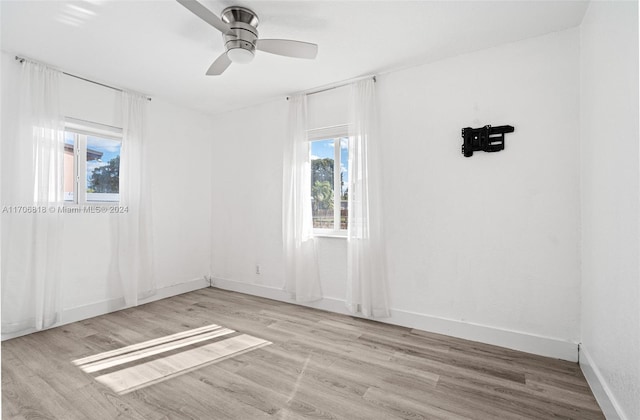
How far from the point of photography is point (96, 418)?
1.89 m

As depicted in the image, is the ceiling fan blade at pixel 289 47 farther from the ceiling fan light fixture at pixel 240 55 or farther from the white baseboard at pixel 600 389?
the white baseboard at pixel 600 389

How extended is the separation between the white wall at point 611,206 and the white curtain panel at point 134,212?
425cm

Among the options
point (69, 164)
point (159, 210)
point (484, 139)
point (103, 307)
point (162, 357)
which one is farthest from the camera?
point (159, 210)

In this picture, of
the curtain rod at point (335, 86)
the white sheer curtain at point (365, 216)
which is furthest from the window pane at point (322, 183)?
A: the curtain rod at point (335, 86)

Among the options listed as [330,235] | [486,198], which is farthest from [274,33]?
[486,198]

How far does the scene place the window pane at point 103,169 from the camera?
3.62 m

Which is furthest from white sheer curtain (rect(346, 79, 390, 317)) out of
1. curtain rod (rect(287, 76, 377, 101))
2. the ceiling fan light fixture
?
the ceiling fan light fixture

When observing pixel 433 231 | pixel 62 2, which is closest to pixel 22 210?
pixel 62 2

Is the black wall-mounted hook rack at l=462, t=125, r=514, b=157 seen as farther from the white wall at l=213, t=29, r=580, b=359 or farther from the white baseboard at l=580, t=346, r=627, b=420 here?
the white baseboard at l=580, t=346, r=627, b=420

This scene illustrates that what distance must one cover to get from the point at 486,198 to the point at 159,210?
3.79m

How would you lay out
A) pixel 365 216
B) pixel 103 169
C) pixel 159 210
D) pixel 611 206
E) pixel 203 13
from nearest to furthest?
pixel 611 206 → pixel 203 13 → pixel 365 216 → pixel 103 169 → pixel 159 210

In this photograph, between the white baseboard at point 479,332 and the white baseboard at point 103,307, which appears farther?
the white baseboard at point 103,307

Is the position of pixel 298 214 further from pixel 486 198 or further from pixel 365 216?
pixel 486 198

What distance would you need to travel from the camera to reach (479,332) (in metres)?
2.86
